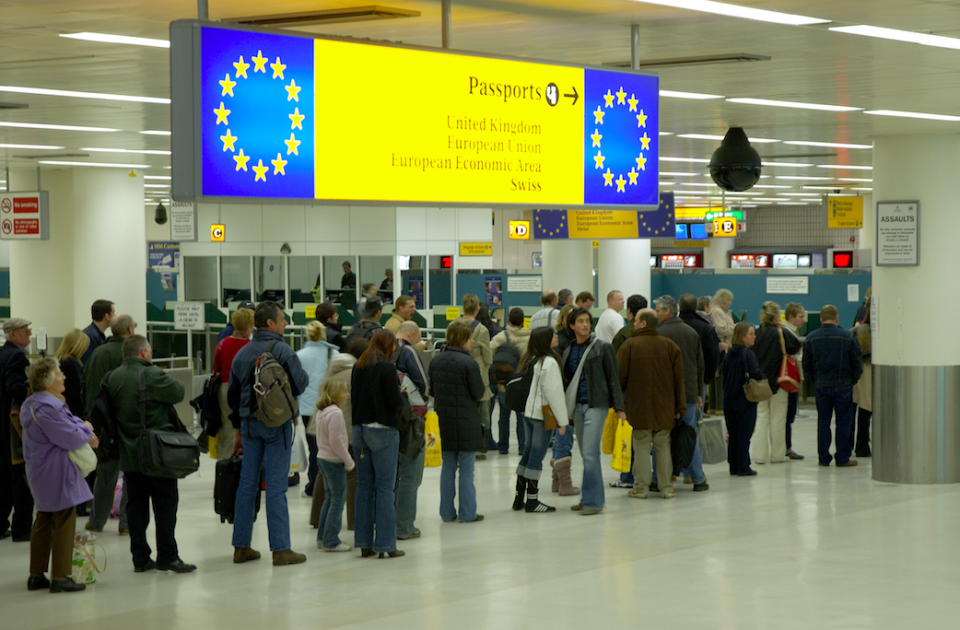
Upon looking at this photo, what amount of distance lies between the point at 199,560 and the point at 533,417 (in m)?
2.66

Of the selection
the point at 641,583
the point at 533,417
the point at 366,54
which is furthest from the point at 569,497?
the point at 366,54

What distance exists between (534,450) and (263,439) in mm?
2459

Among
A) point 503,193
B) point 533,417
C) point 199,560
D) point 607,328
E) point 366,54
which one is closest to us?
point 366,54

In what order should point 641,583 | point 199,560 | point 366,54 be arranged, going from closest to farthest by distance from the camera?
point 366,54
point 641,583
point 199,560

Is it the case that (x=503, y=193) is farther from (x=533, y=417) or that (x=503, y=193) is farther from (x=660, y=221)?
(x=660, y=221)

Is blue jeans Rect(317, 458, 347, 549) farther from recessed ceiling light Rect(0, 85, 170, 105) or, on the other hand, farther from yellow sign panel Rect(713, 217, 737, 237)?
yellow sign panel Rect(713, 217, 737, 237)

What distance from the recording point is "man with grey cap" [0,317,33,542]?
7.70m

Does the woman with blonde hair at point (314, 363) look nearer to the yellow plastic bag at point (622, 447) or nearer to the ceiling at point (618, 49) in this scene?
the ceiling at point (618, 49)

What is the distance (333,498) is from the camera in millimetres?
7594

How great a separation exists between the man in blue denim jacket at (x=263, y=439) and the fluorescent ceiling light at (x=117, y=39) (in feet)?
6.12

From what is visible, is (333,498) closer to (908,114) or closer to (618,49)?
(618,49)

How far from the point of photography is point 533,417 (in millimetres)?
8672

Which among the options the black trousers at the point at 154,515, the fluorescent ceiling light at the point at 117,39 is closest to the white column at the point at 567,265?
the black trousers at the point at 154,515

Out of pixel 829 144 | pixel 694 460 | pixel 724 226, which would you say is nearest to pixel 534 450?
pixel 694 460
